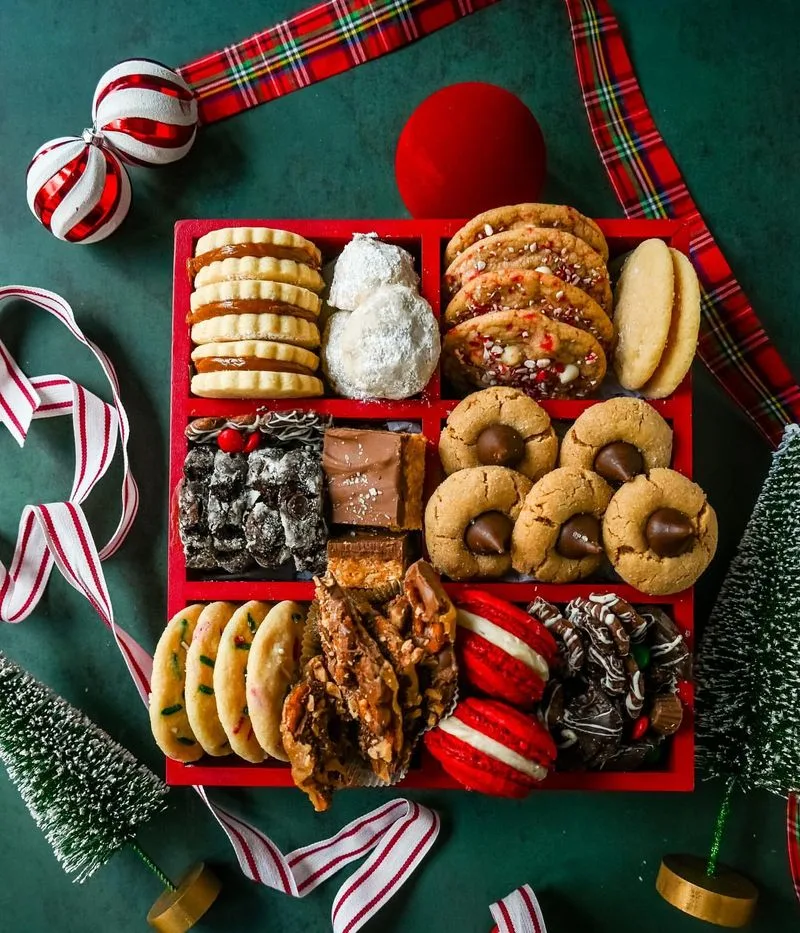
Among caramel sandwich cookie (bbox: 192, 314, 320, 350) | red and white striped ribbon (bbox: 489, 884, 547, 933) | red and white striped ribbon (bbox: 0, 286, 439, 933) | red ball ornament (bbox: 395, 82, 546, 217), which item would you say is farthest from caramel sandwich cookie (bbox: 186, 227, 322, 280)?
red and white striped ribbon (bbox: 489, 884, 547, 933)

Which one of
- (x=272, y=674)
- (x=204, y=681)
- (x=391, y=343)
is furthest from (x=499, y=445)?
(x=204, y=681)

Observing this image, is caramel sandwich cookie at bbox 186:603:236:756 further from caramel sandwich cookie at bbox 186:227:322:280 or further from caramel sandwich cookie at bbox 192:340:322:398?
caramel sandwich cookie at bbox 186:227:322:280

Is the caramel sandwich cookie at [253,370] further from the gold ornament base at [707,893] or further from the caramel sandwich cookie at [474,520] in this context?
the gold ornament base at [707,893]

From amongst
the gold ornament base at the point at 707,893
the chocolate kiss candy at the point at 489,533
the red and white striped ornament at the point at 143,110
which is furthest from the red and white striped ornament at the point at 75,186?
the gold ornament base at the point at 707,893

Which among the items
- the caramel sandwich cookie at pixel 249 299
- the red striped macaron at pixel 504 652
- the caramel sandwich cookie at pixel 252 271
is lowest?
the red striped macaron at pixel 504 652

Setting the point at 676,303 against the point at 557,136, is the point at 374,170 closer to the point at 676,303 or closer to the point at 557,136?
the point at 557,136

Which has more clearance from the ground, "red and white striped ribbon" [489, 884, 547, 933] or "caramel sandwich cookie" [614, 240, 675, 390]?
"caramel sandwich cookie" [614, 240, 675, 390]

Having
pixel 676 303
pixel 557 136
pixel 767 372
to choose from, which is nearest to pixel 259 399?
pixel 676 303

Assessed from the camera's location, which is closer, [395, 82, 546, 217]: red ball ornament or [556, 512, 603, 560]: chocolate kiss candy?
[556, 512, 603, 560]: chocolate kiss candy
